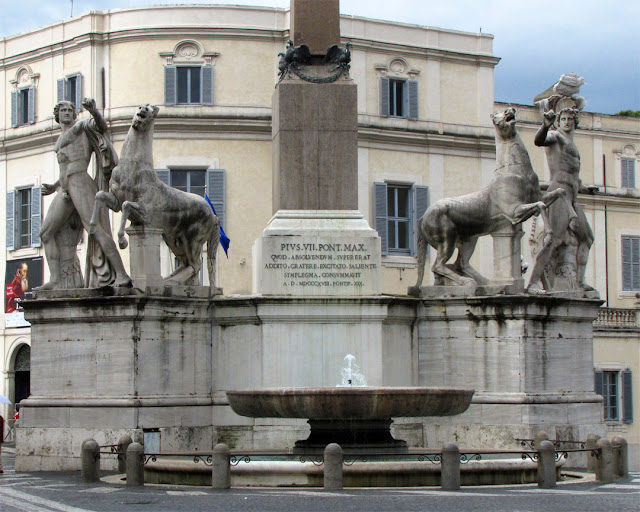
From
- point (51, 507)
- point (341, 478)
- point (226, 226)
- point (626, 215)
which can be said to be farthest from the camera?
point (626, 215)

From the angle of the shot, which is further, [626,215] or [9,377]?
[626,215]

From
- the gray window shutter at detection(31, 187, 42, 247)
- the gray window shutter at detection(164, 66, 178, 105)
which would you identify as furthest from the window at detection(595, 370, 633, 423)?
the gray window shutter at detection(31, 187, 42, 247)

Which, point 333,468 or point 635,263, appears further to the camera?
point 635,263

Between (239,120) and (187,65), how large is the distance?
249 cm

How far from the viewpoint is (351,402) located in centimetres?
1559

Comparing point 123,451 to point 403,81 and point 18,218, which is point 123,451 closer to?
point 18,218

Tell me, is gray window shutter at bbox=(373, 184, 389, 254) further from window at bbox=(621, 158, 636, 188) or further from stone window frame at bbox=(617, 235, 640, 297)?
window at bbox=(621, 158, 636, 188)

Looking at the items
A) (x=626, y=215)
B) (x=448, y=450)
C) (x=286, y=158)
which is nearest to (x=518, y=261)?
(x=286, y=158)

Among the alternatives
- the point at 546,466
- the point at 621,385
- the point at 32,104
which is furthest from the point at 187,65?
the point at 546,466

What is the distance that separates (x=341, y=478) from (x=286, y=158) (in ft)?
21.8

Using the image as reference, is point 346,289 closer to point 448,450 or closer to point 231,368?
point 231,368

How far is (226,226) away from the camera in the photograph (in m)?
44.1

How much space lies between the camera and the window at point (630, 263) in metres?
51.8

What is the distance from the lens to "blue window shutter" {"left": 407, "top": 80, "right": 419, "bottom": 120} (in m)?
47.1
